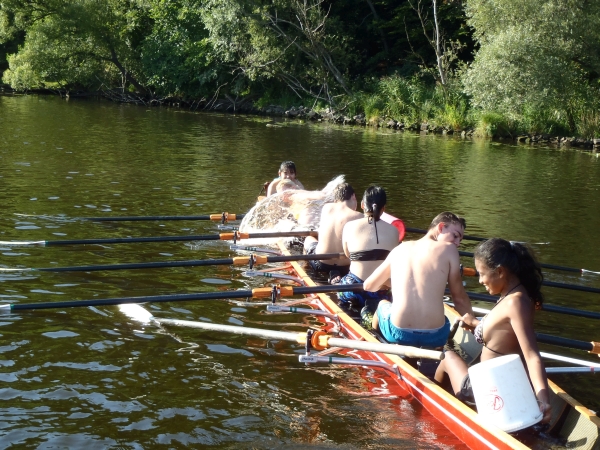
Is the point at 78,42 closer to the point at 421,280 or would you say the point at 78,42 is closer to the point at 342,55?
the point at 342,55

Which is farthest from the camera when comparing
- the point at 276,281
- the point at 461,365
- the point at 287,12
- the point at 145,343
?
the point at 287,12

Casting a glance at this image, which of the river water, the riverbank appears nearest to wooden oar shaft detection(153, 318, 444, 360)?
the river water

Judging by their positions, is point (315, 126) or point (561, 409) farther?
point (315, 126)

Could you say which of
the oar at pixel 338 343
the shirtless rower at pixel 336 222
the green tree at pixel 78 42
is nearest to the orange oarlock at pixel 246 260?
the shirtless rower at pixel 336 222

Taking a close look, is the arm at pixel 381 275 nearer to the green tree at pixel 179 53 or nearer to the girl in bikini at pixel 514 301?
the girl in bikini at pixel 514 301

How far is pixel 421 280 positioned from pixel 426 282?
4cm

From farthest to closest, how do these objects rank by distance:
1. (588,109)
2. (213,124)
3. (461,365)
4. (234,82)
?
(234,82) → (213,124) → (588,109) → (461,365)

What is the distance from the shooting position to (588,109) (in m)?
27.8

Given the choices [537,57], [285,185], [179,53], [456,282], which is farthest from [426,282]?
[179,53]

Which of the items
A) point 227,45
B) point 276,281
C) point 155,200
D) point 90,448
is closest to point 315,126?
point 227,45

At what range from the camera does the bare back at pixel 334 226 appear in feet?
27.8

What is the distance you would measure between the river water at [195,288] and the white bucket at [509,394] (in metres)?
0.55

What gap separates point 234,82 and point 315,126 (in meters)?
8.75

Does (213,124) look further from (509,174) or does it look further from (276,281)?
(276,281)
